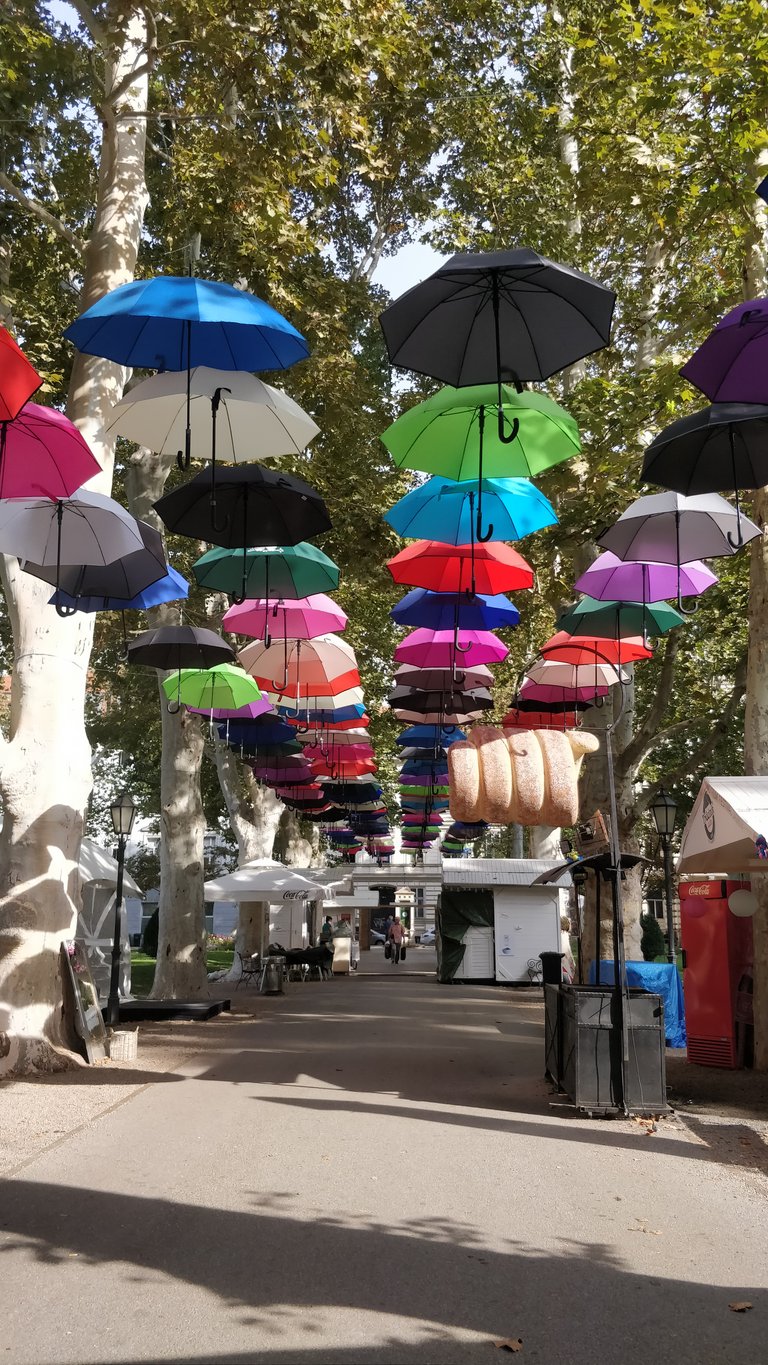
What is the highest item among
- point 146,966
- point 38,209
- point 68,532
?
point 38,209

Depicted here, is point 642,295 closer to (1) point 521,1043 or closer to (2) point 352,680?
(2) point 352,680

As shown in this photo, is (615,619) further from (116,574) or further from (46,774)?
(46,774)

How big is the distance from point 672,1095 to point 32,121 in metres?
15.6

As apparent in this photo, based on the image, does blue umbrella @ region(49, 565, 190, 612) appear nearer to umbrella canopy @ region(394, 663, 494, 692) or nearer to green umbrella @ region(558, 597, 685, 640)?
green umbrella @ region(558, 597, 685, 640)

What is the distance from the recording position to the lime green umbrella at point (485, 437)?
27.1ft

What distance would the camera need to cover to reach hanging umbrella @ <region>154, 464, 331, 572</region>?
8.69 m

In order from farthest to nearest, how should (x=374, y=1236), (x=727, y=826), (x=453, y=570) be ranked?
1. (x=453, y=570)
2. (x=727, y=826)
3. (x=374, y=1236)

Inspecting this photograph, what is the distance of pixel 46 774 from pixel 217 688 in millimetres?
3948

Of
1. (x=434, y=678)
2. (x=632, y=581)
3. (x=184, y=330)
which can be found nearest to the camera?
(x=184, y=330)

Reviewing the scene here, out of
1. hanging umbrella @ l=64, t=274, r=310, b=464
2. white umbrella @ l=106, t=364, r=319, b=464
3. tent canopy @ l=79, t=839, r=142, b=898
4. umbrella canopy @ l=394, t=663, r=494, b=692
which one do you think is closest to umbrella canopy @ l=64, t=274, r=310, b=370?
hanging umbrella @ l=64, t=274, r=310, b=464

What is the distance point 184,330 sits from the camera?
23.6ft

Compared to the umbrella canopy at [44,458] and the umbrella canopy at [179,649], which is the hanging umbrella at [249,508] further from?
the umbrella canopy at [179,649]

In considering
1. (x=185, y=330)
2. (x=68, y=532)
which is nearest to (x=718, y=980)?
(x=68, y=532)

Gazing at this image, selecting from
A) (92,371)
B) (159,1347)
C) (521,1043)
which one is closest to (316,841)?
(521,1043)
